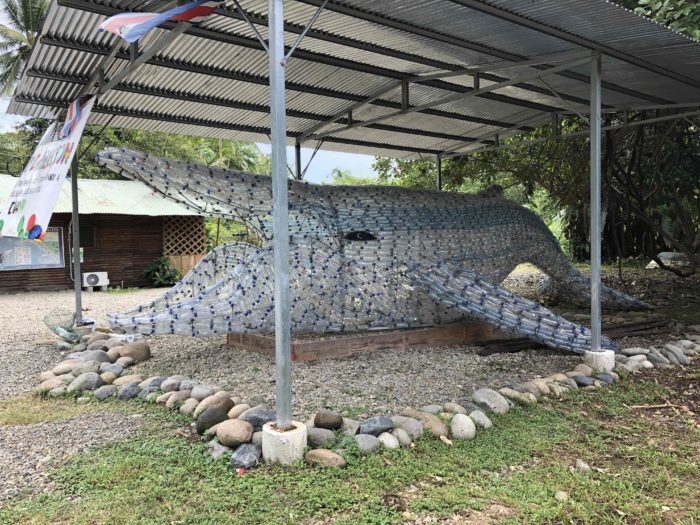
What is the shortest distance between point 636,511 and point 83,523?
8.69ft

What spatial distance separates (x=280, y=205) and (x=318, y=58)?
3530mm

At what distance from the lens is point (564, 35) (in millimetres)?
5137

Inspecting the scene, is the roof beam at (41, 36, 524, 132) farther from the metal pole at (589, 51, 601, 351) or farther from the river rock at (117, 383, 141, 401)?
the river rock at (117, 383, 141, 401)

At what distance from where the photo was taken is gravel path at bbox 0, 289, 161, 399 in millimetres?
5578

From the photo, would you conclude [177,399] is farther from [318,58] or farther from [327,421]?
[318,58]

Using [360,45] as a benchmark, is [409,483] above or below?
below

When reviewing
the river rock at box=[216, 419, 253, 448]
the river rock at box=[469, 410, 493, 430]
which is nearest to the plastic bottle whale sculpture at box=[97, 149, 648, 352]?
the river rock at box=[216, 419, 253, 448]

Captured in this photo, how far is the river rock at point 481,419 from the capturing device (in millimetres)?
3908

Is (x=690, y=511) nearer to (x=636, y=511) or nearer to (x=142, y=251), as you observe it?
(x=636, y=511)

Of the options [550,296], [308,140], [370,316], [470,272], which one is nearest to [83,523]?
[370,316]

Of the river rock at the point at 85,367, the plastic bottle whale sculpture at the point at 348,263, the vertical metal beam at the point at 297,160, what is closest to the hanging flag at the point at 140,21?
the plastic bottle whale sculpture at the point at 348,263

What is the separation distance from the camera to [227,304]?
17.1 feet

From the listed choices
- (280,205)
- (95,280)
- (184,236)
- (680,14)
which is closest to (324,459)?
(280,205)

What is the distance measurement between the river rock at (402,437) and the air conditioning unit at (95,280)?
12208 millimetres
